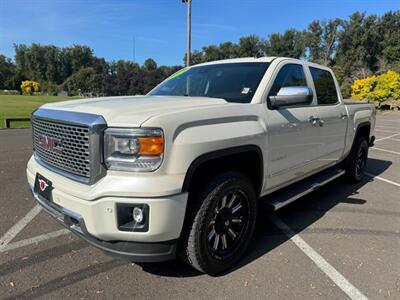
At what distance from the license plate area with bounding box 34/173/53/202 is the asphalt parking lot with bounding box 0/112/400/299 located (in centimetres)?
66

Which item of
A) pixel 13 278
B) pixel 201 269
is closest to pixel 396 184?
pixel 201 269

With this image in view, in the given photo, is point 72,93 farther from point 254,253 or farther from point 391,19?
point 254,253

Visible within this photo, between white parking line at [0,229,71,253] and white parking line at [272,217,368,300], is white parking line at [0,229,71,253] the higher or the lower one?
the higher one

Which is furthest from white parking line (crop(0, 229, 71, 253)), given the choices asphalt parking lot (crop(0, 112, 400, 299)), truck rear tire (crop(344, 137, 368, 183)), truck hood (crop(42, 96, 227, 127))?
truck rear tire (crop(344, 137, 368, 183))

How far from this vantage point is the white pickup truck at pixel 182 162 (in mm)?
2477

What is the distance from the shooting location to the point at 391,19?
258 ft

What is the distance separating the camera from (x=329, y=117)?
183 inches

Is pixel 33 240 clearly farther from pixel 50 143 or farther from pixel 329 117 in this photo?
pixel 329 117

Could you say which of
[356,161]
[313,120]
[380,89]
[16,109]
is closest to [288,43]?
[380,89]

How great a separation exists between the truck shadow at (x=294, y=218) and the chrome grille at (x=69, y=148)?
3.92ft

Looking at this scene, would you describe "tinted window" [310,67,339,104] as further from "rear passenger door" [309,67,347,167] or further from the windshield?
the windshield

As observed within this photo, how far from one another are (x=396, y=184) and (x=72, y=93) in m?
127

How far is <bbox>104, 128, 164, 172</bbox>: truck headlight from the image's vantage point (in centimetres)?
244

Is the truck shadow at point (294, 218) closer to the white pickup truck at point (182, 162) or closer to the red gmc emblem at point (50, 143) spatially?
the white pickup truck at point (182, 162)
